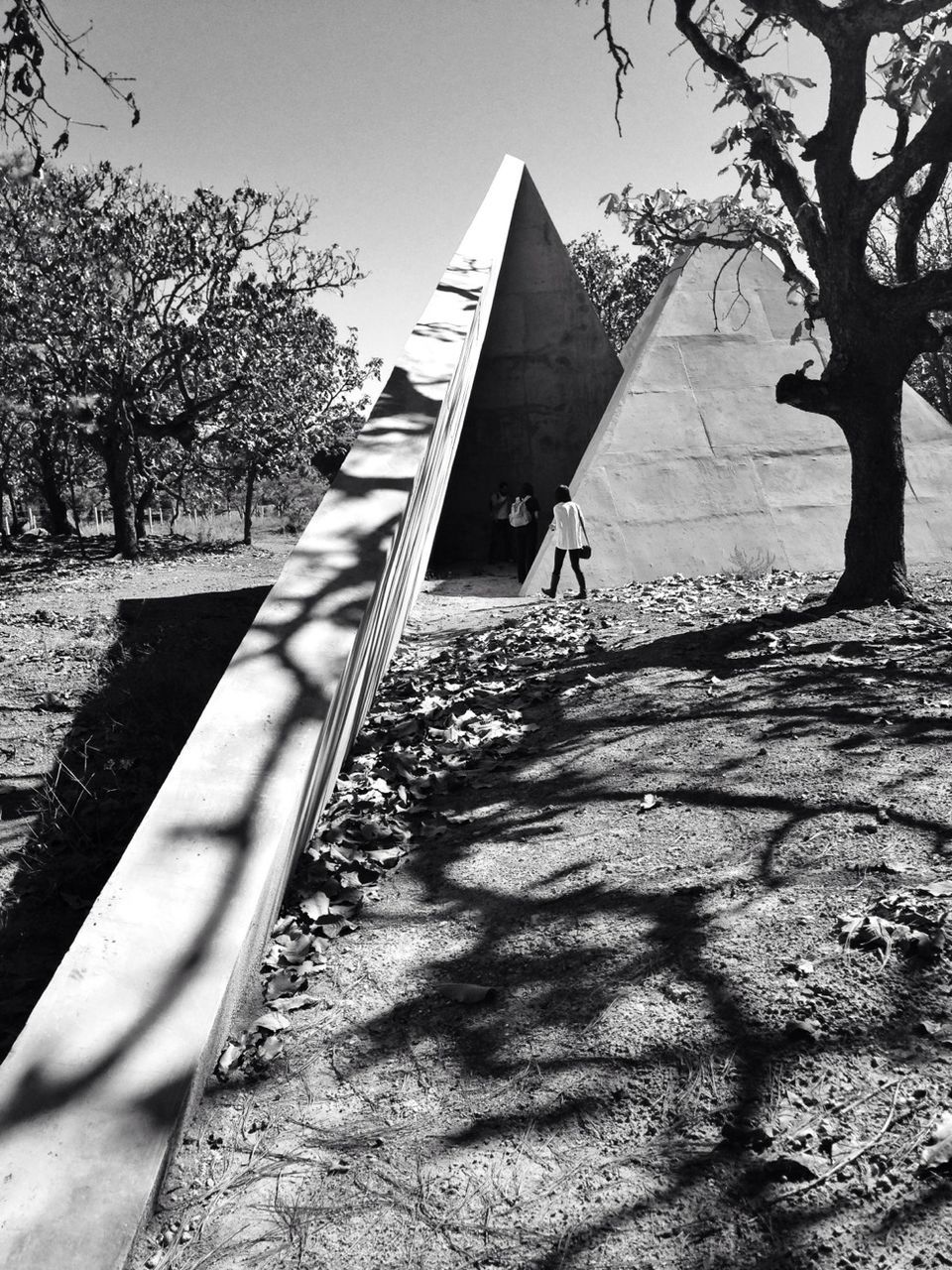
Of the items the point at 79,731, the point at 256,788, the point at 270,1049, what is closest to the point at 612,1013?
the point at 270,1049

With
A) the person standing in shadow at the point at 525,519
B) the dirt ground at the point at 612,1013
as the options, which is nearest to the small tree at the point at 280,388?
the person standing in shadow at the point at 525,519

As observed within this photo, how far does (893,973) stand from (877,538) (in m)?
5.50

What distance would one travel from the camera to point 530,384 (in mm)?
16547

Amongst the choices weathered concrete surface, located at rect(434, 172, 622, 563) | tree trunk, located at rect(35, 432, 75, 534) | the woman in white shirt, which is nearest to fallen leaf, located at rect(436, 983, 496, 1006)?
the woman in white shirt

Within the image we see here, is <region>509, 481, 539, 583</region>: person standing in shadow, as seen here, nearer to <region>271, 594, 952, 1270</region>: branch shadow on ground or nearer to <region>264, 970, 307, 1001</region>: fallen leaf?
<region>271, 594, 952, 1270</region>: branch shadow on ground

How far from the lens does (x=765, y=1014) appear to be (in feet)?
8.94

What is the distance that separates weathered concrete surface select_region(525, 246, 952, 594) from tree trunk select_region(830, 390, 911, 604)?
325cm

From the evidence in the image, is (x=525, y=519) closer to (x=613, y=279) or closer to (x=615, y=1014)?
(x=615, y=1014)

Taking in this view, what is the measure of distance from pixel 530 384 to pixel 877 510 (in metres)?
9.78

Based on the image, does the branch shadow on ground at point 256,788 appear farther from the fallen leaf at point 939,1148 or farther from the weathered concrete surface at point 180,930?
the fallen leaf at point 939,1148

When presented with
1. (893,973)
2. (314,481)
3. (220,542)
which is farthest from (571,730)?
(314,481)

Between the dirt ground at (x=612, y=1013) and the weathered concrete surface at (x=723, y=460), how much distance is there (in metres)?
5.77

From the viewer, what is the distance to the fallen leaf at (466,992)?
10.1ft

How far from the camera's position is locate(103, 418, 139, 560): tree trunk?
20281 mm
